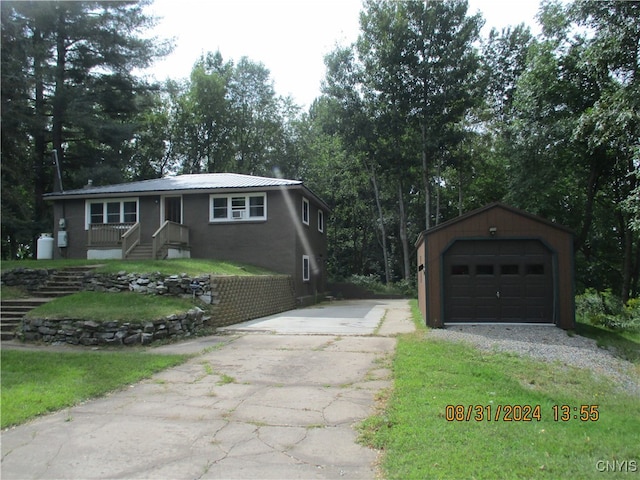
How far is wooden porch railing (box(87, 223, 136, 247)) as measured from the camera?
60.8 feet

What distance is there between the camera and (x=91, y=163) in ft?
91.3

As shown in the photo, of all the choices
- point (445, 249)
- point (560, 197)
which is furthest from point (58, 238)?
point (560, 197)

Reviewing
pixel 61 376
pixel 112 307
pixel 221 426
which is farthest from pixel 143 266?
pixel 221 426

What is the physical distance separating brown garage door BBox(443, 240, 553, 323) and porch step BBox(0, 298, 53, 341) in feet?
35.0

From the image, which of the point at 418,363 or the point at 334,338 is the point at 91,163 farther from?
the point at 418,363

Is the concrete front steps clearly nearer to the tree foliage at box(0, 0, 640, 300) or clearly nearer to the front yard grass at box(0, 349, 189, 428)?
the front yard grass at box(0, 349, 189, 428)

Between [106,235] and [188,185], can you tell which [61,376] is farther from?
[188,185]

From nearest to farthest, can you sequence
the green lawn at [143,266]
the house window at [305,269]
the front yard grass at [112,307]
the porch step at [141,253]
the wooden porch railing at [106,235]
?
→ 1. the front yard grass at [112,307]
2. the green lawn at [143,266]
3. the porch step at [141,253]
4. the wooden porch railing at [106,235]
5. the house window at [305,269]

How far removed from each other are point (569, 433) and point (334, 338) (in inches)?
245

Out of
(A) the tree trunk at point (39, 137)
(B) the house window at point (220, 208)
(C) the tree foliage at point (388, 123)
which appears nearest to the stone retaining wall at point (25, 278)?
(B) the house window at point (220, 208)

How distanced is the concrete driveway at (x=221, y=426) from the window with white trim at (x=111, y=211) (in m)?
13.9

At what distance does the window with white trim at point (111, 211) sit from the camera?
19.9m

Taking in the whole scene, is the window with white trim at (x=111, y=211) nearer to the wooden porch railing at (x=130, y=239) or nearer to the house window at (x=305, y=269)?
the wooden porch railing at (x=130, y=239)

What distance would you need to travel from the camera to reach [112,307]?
10.3m
